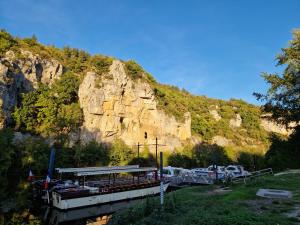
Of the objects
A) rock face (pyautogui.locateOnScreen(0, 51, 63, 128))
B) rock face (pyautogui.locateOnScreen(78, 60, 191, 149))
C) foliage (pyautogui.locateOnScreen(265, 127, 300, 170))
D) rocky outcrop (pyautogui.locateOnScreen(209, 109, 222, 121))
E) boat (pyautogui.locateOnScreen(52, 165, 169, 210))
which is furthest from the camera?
rocky outcrop (pyautogui.locateOnScreen(209, 109, 222, 121))

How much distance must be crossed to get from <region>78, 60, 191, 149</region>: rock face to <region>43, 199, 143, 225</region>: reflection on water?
21255 mm

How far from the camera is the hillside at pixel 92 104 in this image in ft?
122

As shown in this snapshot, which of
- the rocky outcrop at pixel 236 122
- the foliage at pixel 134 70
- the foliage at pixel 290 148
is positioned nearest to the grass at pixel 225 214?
the foliage at pixel 290 148

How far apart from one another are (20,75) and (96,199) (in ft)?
80.7

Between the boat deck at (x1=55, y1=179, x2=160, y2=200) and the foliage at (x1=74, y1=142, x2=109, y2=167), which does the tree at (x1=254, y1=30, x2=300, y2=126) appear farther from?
the foliage at (x1=74, y1=142, x2=109, y2=167)

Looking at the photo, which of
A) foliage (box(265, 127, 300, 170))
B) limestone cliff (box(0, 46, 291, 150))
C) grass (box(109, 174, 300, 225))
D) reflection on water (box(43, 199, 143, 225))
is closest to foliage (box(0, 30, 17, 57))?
limestone cliff (box(0, 46, 291, 150))

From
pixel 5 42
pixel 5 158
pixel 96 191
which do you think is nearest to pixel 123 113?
pixel 5 42

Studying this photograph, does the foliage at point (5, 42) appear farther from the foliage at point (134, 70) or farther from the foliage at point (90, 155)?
the foliage at point (134, 70)

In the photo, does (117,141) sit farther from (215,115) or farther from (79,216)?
(215,115)

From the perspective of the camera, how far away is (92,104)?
43938mm

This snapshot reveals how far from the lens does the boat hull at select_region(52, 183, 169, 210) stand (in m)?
19.6

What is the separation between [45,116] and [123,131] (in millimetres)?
13405

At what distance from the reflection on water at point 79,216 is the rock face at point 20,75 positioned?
17018 mm

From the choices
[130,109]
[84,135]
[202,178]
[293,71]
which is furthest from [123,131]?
[293,71]
